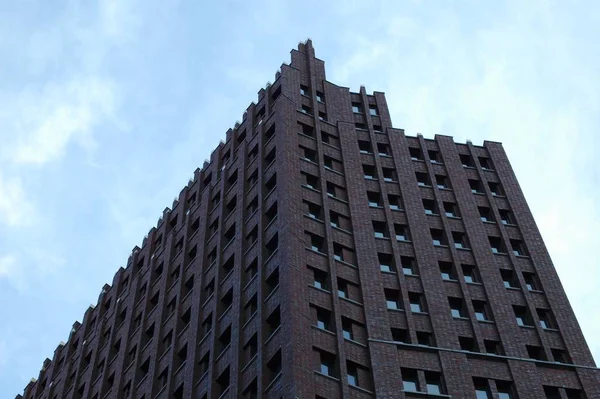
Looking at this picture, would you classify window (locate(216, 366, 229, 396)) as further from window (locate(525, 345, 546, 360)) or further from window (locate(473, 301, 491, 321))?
window (locate(525, 345, 546, 360))

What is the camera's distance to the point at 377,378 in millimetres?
53219

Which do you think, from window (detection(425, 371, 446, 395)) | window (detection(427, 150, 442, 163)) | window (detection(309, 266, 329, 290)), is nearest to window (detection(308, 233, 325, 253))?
window (detection(309, 266, 329, 290))

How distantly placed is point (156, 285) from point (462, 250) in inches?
942

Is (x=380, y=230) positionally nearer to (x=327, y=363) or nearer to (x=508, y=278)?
(x=508, y=278)

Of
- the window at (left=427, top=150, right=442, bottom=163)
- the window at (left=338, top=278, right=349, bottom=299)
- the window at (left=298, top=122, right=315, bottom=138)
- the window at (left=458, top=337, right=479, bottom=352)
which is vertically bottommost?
the window at (left=458, top=337, right=479, bottom=352)

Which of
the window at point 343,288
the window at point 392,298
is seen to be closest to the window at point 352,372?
the window at point 343,288

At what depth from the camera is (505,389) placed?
56344mm

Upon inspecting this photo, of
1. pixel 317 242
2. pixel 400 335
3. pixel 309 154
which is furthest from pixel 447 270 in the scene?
pixel 309 154

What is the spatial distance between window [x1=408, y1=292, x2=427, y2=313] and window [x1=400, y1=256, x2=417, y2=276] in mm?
2009

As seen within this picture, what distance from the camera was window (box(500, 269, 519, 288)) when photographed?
66.2 metres

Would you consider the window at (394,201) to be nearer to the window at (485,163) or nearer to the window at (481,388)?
the window at (485,163)

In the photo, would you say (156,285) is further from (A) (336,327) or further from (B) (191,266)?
(A) (336,327)

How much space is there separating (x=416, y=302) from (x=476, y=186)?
17661 millimetres

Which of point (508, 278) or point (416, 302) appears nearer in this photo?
point (416, 302)
